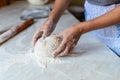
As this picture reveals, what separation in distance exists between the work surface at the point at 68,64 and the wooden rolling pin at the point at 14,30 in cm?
2

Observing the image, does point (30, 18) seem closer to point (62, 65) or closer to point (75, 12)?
point (75, 12)

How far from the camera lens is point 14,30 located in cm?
112

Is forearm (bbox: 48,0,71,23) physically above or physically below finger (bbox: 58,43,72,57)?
above

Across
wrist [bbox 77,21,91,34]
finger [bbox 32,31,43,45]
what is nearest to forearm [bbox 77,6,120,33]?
wrist [bbox 77,21,91,34]

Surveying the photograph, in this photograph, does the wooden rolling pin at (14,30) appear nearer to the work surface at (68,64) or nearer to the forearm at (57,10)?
the work surface at (68,64)

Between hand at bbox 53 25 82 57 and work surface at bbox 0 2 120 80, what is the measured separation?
36 millimetres

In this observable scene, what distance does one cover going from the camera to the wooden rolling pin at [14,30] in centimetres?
106

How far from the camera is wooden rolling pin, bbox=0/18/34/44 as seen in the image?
1.06 metres

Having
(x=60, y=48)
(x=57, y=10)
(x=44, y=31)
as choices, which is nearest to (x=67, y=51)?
(x=60, y=48)

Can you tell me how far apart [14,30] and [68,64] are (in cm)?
37

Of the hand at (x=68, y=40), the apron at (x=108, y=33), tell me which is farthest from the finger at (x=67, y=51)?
the apron at (x=108, y=33)

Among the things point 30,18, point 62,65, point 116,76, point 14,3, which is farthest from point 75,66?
point 14,3

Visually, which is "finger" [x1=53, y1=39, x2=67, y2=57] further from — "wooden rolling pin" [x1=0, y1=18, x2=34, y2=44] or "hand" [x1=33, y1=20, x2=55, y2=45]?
"wooden rolling pin" [x1=0, y1=18, x2=34, y2=44]

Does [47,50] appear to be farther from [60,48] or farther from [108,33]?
[108,33]
